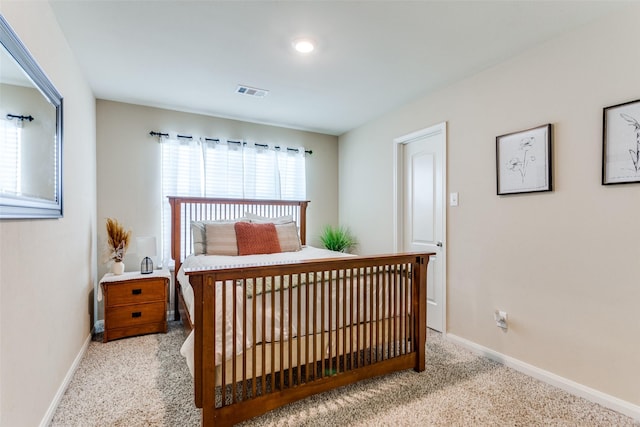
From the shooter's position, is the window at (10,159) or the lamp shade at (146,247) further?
the lamp shade at (146,247)

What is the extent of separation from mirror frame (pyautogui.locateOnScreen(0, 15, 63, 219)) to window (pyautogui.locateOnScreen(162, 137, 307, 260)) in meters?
1.68

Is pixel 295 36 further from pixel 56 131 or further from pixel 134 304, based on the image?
pixel 134 304

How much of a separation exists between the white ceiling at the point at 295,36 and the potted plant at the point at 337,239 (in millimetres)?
1781

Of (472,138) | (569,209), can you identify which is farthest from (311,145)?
(569,209)

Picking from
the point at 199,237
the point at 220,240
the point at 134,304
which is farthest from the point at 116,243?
the point at 220,240

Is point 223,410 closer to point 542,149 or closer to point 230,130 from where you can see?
point 542,149

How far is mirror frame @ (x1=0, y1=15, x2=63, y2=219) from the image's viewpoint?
121 centimetres

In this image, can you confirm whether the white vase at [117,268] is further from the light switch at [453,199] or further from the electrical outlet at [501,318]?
the electrical outlet at [501,318]

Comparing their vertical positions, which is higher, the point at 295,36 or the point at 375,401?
the point at 295,36

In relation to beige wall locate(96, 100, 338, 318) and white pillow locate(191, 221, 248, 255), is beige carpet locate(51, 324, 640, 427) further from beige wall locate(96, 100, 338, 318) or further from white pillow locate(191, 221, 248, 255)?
beige wall locate(96, 100, 338, 318)

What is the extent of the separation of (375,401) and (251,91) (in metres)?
2.83

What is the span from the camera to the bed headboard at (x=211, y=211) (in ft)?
11.3

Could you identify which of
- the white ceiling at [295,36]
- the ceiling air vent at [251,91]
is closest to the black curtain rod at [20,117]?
the white ceiling at [295,36]

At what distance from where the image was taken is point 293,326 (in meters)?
1.89
